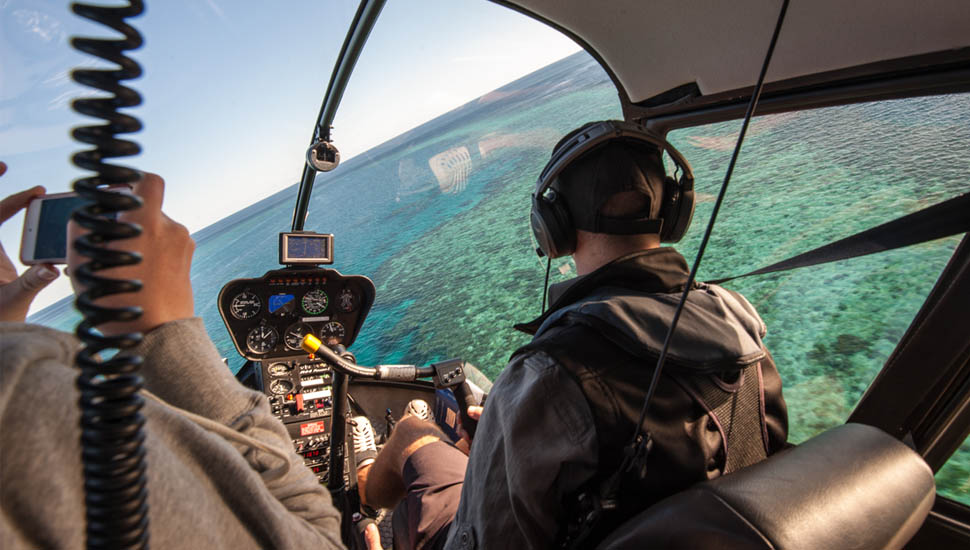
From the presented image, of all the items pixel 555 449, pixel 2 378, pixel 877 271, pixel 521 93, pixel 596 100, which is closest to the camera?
pixel 2 378

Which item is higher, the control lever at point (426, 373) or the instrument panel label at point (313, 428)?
the control lever at point (426, 373)

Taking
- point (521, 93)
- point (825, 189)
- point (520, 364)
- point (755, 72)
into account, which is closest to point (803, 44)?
point (755, 72)

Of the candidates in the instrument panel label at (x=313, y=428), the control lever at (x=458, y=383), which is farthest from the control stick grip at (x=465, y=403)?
the instrument panel label at (x=313, y=428)

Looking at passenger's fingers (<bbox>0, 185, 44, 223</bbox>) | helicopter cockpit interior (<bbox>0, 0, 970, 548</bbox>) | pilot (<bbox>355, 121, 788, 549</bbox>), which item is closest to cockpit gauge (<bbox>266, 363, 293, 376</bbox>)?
helicopter cockpit interior (<bbox>0, 0, 970, 548</bbox>)

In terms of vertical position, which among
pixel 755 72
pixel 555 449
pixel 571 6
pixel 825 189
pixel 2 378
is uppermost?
pixel 571 6

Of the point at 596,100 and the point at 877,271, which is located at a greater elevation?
the point at 596,100

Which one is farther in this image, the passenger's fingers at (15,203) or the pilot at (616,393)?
the pilot at (616,393)

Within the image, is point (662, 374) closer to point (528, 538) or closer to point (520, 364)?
point (520, 364)

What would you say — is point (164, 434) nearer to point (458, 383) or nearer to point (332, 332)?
point (458, 383)

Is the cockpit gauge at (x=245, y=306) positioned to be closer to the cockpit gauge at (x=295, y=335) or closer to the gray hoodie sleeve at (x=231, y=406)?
the cockpit gauge at (x=295, y=335)
